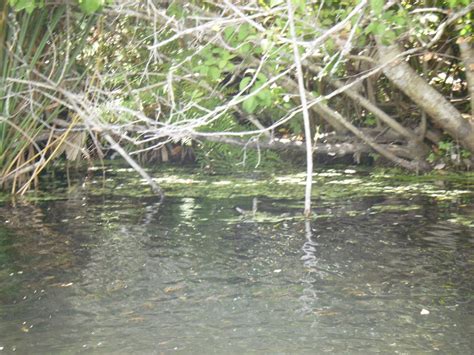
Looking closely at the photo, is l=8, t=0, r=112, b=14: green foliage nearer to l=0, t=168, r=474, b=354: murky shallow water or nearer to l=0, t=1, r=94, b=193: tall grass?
l=0, t=1, r=94, b=193: tall grass

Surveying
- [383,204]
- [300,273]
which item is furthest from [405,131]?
[300,273]

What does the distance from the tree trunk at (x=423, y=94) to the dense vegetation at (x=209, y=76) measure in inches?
0.5

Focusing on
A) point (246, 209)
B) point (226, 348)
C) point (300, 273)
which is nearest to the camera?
point (226, 348)

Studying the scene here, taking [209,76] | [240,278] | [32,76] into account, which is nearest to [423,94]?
[209,76]

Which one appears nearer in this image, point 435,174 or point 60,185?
point 435,174

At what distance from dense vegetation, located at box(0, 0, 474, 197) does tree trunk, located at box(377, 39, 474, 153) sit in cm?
1

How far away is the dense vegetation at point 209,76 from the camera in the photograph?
6672 mm

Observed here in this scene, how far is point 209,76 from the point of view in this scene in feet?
22.2

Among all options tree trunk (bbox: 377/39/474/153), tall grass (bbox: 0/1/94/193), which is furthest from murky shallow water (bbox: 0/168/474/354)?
tree trunk (bbox: 377/39/474/153)

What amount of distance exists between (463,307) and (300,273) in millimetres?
1132

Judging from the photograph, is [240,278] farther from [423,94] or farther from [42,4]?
[423,94]

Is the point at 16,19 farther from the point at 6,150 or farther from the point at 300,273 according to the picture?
the point at 300,273

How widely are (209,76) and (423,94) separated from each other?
215 centimetres

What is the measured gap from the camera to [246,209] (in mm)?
7195
